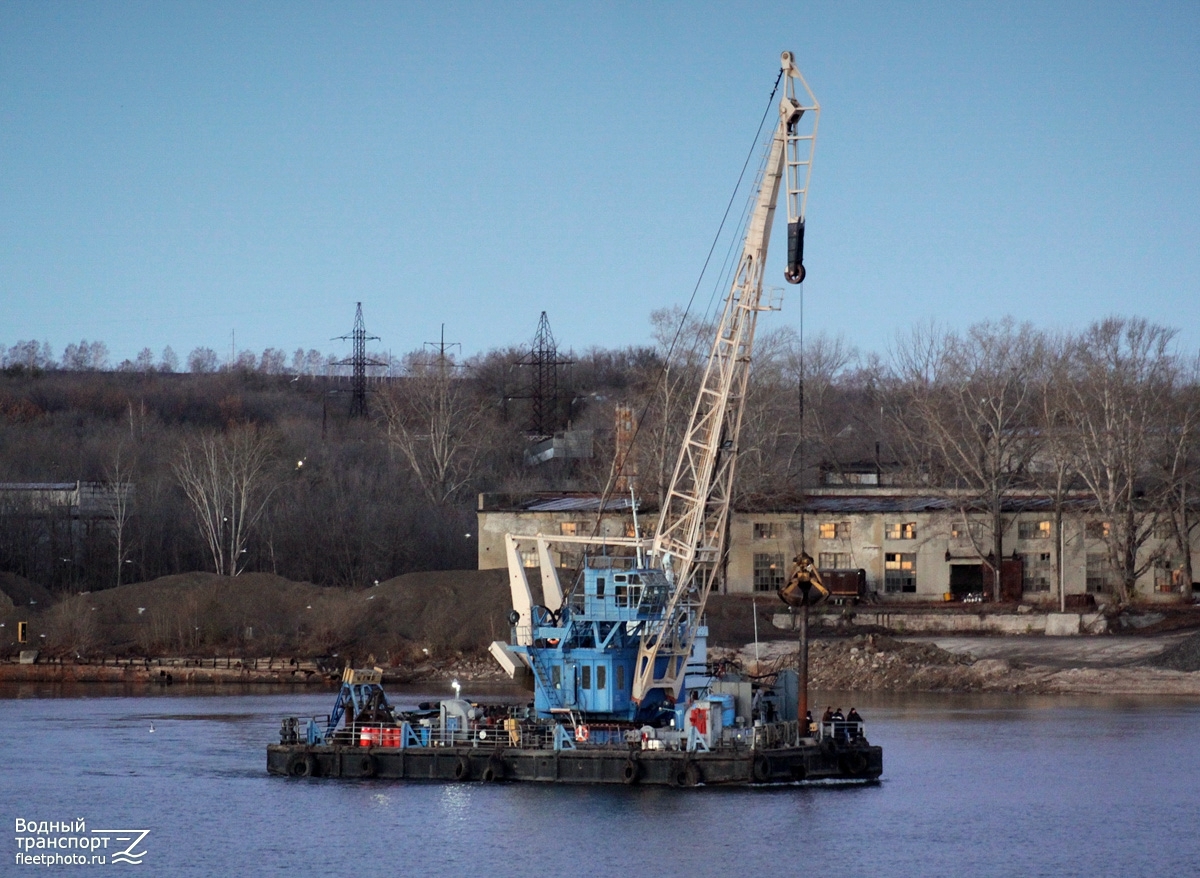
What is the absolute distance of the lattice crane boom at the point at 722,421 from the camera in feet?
138

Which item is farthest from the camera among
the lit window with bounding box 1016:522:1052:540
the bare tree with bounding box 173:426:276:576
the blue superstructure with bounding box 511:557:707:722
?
the bare tree with bounding box 173:426:276:576

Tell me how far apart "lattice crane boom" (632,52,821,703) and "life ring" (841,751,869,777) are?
4844 mm

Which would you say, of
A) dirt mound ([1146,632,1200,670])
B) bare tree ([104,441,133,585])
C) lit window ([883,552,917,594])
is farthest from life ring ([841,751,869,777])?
bare tree ([104,441,133,585])

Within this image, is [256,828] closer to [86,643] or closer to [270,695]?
[270,695]

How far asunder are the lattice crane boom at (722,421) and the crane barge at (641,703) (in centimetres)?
5

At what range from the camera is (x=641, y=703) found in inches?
1638

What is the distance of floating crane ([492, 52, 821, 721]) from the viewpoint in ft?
136

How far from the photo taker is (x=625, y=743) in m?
39.8

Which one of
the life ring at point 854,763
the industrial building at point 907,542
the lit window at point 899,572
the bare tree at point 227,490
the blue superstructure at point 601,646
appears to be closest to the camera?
the life ring at point 854,763

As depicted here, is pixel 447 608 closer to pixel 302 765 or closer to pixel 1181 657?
pixel 1181 657

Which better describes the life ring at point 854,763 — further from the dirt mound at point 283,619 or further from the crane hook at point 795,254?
the dirt mound at point 283,619

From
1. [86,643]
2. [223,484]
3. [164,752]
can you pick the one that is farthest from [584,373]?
[164,752]

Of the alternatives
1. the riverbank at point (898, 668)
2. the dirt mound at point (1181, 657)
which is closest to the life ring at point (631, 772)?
the riverbank at point (898, 668)

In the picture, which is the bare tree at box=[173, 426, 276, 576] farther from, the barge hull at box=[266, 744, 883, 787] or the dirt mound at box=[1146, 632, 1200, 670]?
the barge hull at box=[266, 744, 883, 787]
